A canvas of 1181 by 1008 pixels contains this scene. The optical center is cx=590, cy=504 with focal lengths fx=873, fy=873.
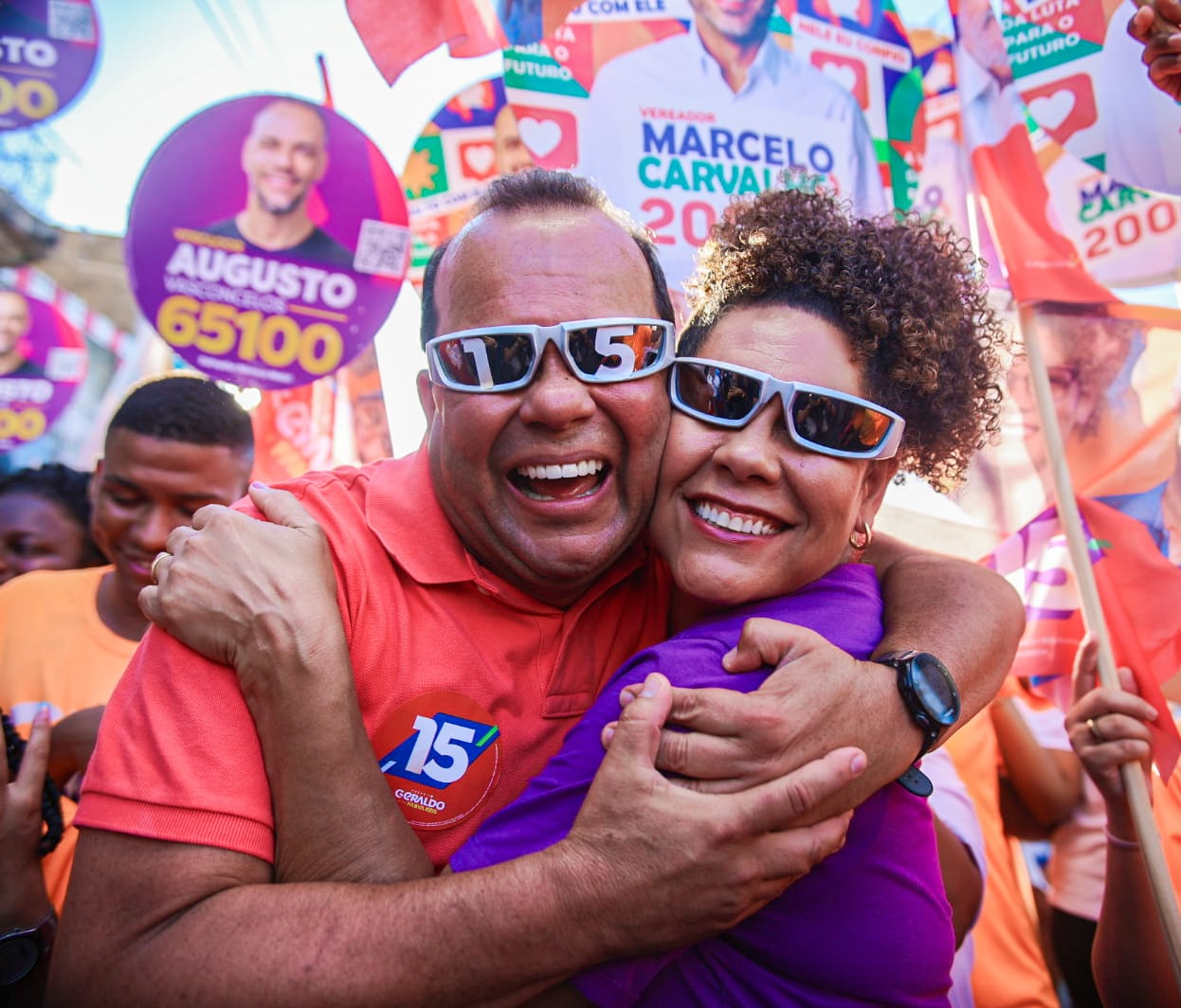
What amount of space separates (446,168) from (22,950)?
3438 mm

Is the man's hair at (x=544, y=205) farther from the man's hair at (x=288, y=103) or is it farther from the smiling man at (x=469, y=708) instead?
the man's hair at (x=288, y=103)

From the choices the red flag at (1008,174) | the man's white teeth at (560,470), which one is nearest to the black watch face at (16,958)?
the man's white teeth at (560,470)

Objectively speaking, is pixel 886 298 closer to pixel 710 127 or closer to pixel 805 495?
pixel 805 495

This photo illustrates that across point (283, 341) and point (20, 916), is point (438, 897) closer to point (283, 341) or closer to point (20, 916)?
point (20, 916)

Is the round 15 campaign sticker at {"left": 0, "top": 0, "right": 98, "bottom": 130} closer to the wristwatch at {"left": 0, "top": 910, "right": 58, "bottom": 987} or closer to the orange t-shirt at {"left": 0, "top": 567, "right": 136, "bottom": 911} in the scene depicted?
the orange t-shirt at {"left": 0, "top": 567, "right": 136, "bottom": 911}

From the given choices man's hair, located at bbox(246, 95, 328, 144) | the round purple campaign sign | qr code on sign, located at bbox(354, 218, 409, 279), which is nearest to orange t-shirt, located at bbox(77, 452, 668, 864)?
the round purple campaign sign

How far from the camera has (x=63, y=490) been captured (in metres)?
4.58

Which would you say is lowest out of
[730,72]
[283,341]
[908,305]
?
[908,305]

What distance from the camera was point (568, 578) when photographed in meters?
2.27

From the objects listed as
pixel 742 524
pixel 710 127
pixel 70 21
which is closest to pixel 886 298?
pixel 742 524

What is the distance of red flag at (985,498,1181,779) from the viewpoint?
9.86ft

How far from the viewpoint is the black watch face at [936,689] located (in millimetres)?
1830

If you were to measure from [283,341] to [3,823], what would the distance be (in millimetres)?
1957

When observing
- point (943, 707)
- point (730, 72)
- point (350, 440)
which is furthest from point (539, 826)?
point (730, 72)
